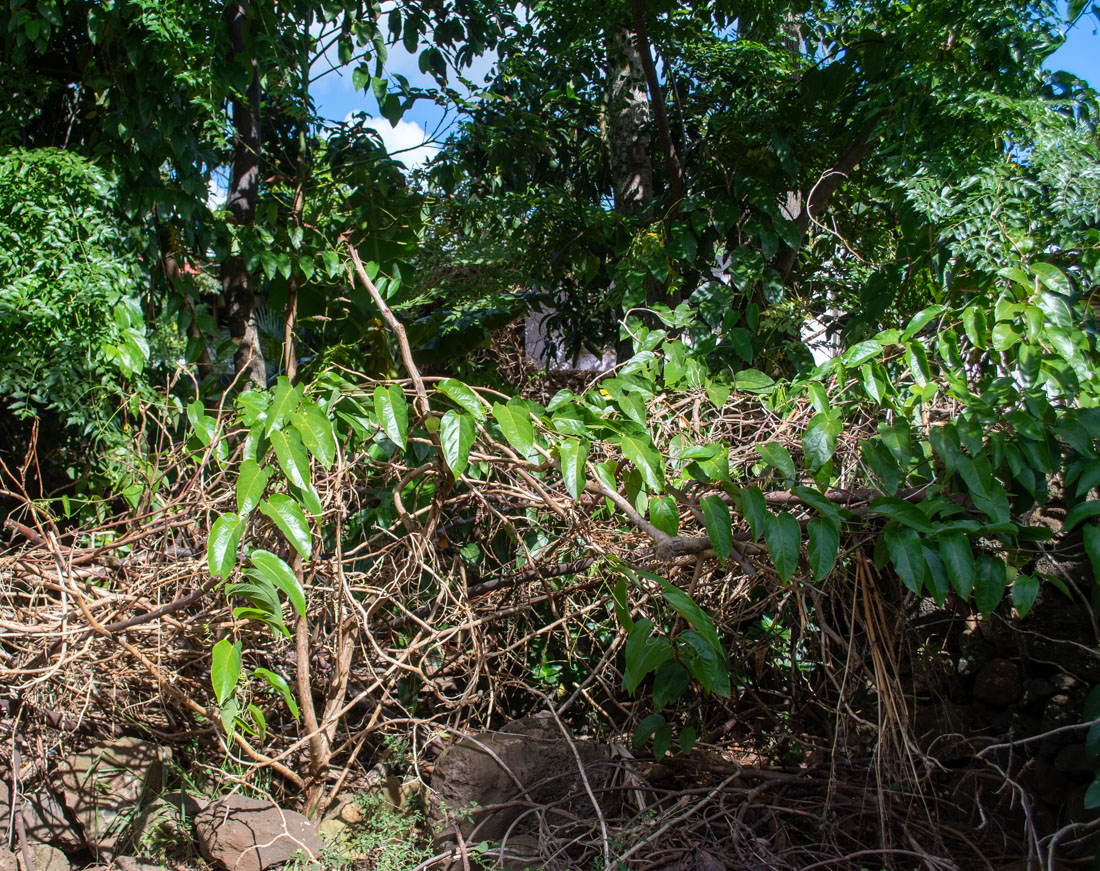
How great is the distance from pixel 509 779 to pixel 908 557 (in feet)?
4.66

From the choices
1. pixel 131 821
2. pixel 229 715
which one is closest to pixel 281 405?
pixel 229 715

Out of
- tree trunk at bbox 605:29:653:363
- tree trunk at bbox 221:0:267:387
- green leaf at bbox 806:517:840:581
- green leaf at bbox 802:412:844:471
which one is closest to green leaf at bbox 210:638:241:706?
green leaf at bbox 806:517:840:581

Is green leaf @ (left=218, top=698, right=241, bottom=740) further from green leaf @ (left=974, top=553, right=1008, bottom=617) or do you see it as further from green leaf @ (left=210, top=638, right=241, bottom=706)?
green leaf @ (left=974, top=553, right=1008, bottom=617)

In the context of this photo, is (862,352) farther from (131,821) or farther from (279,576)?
(131,821)

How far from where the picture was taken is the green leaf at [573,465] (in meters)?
1.89

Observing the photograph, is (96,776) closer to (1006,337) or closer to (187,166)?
(187,166)

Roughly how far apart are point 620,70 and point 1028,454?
107 inches

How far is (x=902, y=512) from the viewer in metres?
1.95

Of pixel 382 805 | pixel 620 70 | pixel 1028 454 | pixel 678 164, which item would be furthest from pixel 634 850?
pixel 620 70

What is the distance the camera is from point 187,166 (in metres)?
3.09

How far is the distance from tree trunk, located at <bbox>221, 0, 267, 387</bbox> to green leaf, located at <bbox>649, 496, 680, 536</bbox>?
90.4 inches

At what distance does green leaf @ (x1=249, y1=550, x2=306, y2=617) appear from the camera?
1.73m

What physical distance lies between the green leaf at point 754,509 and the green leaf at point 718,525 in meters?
0.05

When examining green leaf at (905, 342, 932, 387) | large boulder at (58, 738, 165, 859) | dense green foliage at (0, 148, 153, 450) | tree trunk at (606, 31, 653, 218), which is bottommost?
large boulder at (58, 738, 165, 859)
